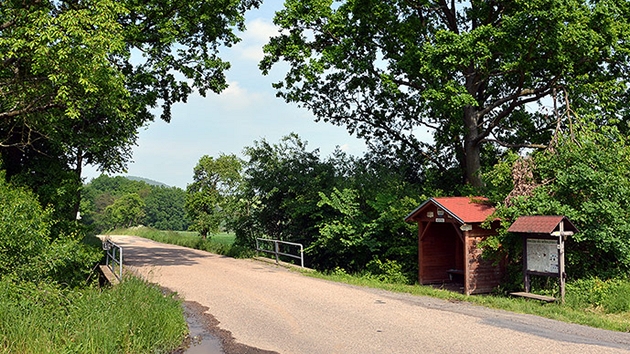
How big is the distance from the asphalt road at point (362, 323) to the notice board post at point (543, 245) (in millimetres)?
2104

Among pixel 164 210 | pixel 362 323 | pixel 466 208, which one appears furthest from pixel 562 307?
pixel 164 210

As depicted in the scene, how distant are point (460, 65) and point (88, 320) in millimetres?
14423

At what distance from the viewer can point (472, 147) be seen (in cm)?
2130

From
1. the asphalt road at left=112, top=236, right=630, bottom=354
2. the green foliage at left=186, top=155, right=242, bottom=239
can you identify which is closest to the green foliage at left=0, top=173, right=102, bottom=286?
the asphalt road at left=112, top=236, right=630, bottom=354

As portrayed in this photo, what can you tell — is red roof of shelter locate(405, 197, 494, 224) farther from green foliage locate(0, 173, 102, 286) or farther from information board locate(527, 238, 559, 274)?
green foliage locate(0, 173, 102, 286)

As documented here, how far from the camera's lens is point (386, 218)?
1895 cm

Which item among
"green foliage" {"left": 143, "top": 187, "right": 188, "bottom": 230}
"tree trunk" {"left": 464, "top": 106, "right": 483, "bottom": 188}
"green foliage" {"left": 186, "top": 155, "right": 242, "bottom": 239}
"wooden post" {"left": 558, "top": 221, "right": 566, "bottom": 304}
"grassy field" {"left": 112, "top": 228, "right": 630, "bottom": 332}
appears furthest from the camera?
"green foliage" {"left": 143, "top": 187, "right": 188, "bottom": 230}

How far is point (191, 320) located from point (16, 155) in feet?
30.8

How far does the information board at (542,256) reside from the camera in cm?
1308

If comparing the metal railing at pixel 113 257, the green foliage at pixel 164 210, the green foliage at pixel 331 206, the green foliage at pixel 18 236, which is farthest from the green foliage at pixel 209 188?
the green foliage at pixel 164 210

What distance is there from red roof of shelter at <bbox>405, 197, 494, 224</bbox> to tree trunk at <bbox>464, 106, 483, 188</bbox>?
4.65 meters

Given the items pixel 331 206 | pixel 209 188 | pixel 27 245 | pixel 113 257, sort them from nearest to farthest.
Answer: pixel 27 245, pixel 113 257, pixel 331 206, pixel 209 188

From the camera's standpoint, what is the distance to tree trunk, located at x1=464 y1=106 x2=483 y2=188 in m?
21.2

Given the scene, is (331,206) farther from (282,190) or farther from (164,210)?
(164,210)
